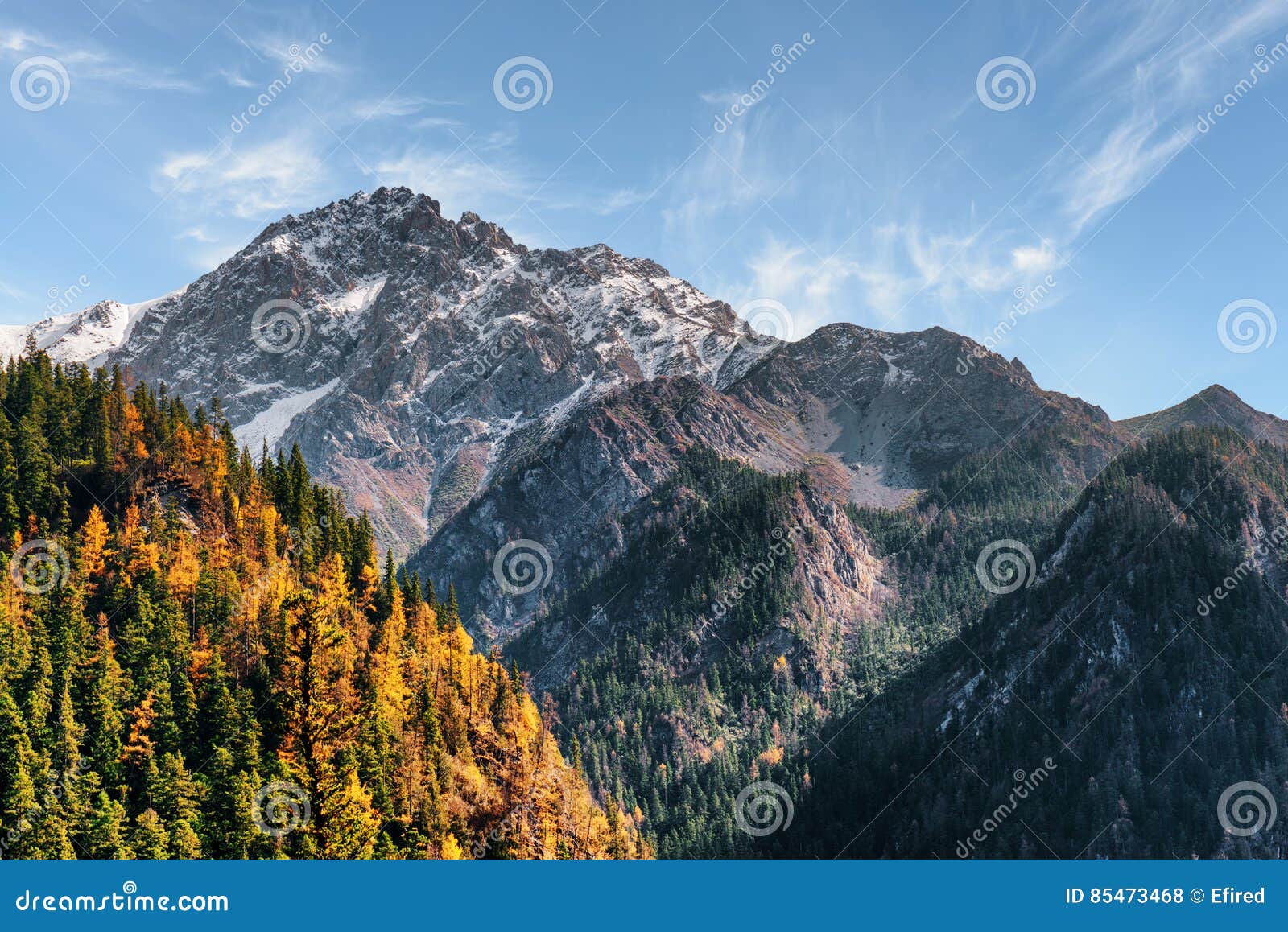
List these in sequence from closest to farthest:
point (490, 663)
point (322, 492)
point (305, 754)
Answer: point (305, 754) → point (322, 492) → point (490, 663)

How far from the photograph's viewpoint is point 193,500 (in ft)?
413

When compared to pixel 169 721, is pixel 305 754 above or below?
below

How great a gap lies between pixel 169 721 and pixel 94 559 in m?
22.5

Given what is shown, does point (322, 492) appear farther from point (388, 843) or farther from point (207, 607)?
point (388, 843)

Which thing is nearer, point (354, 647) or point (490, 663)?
point (354, 647)

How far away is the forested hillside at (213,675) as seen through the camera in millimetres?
86562

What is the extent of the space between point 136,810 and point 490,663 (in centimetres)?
7367

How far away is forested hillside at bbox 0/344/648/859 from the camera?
86562 millimetres

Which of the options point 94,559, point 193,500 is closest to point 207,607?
point 94,559

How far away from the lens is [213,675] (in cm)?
10356
